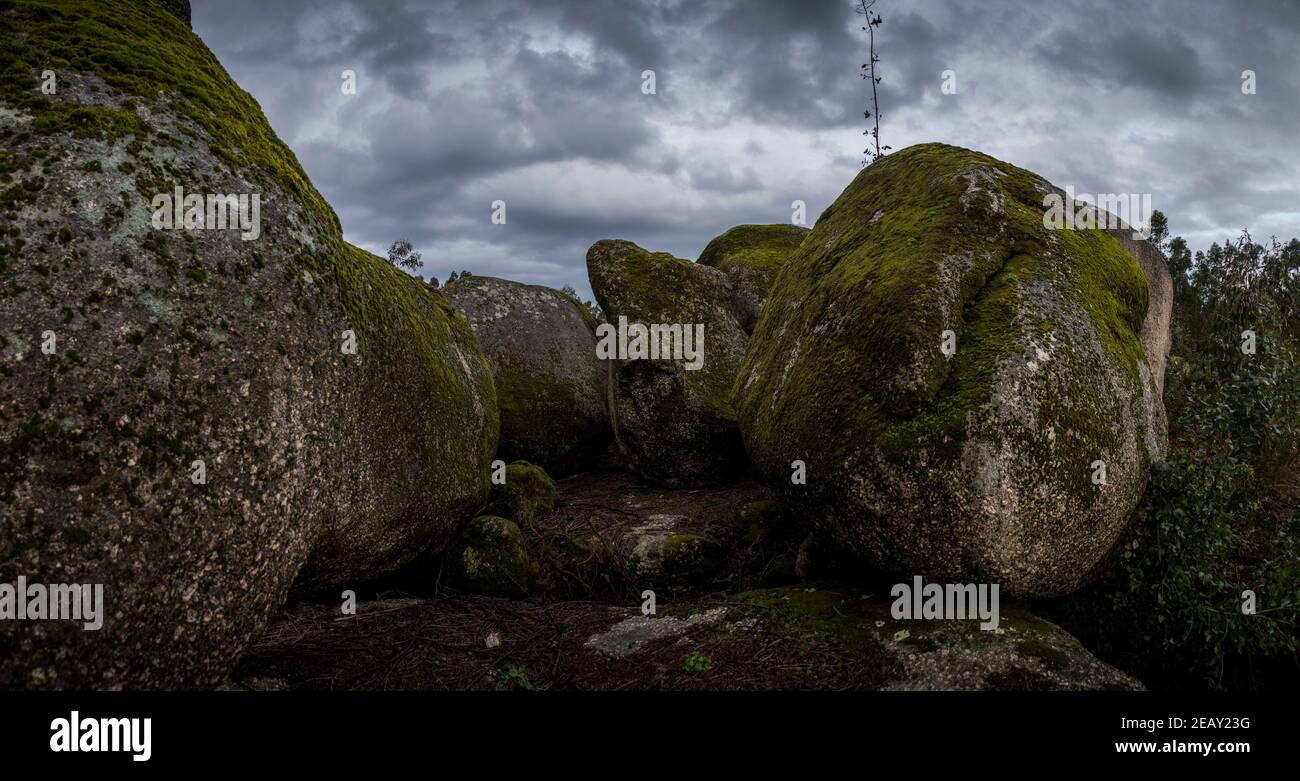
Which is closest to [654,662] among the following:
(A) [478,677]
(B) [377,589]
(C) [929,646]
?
(A) [478,677]

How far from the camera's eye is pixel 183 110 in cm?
530

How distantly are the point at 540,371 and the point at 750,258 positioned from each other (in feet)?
17.2

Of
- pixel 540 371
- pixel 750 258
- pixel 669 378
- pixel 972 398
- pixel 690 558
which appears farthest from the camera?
pixel 750 258

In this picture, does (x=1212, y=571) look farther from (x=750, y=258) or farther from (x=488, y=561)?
(x=750, y=258)

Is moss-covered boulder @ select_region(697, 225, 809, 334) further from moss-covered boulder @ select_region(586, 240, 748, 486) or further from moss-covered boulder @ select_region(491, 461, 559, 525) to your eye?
moss-covered boulder @ select_region(491, 461, 559, 525)

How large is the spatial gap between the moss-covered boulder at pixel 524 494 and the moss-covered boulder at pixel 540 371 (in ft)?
8.33

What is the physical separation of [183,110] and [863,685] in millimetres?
6280

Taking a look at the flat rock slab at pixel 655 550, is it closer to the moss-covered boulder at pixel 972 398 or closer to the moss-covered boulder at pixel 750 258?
the moss-covered boulder at pixel 972 398

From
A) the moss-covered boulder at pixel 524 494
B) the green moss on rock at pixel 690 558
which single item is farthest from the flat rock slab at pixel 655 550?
the moss-covered boulder at pixel 524 494

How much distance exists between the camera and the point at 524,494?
10.9 m

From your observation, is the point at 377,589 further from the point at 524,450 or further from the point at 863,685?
the point at 524,450

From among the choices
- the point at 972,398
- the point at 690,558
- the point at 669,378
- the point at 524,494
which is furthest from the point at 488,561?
the point at 669,378

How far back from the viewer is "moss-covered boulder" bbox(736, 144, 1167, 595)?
582 cm

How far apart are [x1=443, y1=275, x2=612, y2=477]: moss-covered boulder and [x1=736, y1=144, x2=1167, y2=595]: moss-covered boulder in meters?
6.86
